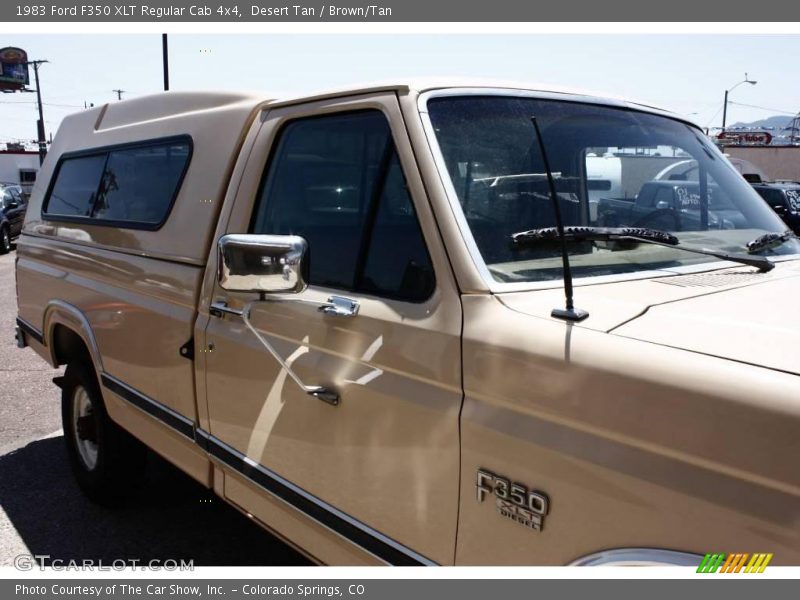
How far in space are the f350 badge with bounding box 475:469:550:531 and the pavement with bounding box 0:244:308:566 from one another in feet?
6.63

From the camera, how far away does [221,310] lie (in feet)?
9.13

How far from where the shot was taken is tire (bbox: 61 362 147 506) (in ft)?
13.3

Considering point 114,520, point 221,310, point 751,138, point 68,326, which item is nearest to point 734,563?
point 221,310

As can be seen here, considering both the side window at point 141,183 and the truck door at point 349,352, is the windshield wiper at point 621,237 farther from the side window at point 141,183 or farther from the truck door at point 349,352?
the side window at point 141,183

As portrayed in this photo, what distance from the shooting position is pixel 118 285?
368 cm

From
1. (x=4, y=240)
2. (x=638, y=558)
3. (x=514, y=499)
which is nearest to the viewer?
(x=638, y=558)

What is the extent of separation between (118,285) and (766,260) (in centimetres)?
296

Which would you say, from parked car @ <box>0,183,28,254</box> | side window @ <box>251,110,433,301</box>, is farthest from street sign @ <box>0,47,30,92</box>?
side window @ <box>251,110,433,301</box>

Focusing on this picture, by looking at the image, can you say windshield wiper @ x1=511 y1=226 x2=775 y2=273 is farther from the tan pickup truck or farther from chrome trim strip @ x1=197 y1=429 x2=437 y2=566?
chrome trim strip @ x1=197 y1=429 x2=437 y2=566

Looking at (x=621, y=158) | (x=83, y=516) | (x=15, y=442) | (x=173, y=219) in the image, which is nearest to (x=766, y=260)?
(x=621, y=158)

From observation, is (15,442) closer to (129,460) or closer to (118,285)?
(129,460)

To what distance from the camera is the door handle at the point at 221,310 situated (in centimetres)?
271

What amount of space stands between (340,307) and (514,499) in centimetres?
82

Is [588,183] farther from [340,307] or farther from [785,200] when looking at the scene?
[785,200]
